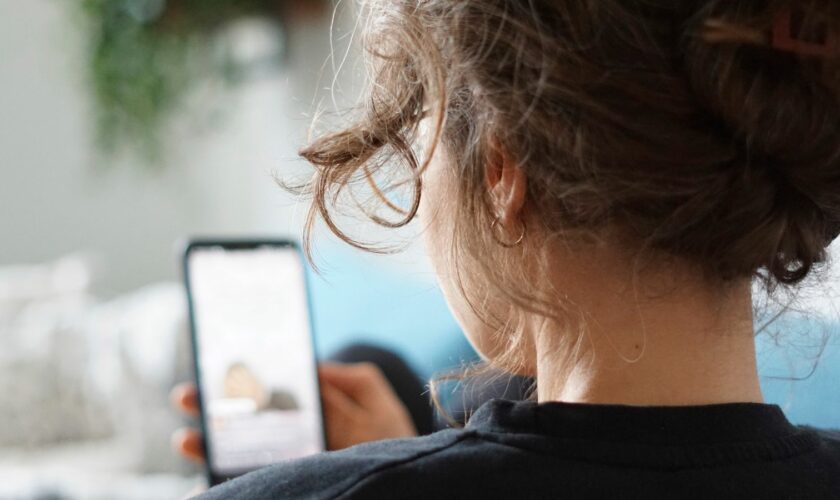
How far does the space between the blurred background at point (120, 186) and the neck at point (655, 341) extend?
1.49 metres

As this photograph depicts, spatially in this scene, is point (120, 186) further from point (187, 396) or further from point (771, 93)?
point (771, 93)

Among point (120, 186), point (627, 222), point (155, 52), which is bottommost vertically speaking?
point (627, 222)

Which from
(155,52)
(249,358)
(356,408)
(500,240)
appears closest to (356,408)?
(356,408)

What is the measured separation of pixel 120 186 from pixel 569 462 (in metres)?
2.47

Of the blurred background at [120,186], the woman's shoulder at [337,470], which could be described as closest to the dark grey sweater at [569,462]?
the woman's shoulder at [337,470]

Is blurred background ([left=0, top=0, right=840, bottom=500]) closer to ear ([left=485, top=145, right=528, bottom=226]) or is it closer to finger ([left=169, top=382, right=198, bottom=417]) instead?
finger ([left=169, top=382, right=198, bottom=417])

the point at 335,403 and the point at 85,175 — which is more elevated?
the point at 85,175

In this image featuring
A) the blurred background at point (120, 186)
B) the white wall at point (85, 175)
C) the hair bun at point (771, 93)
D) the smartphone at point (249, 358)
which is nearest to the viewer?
the hair bun at point (771, 93)

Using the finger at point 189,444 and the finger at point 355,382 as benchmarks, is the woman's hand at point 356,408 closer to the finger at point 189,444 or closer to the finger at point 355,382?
the finger at point 355,382

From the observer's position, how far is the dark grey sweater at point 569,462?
1.32 feet

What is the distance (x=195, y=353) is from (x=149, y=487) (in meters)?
0.97

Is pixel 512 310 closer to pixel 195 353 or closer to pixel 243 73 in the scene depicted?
pixel 195 353

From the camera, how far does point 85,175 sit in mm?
2713

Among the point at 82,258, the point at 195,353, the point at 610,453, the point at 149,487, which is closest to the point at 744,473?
the point at 610,453
